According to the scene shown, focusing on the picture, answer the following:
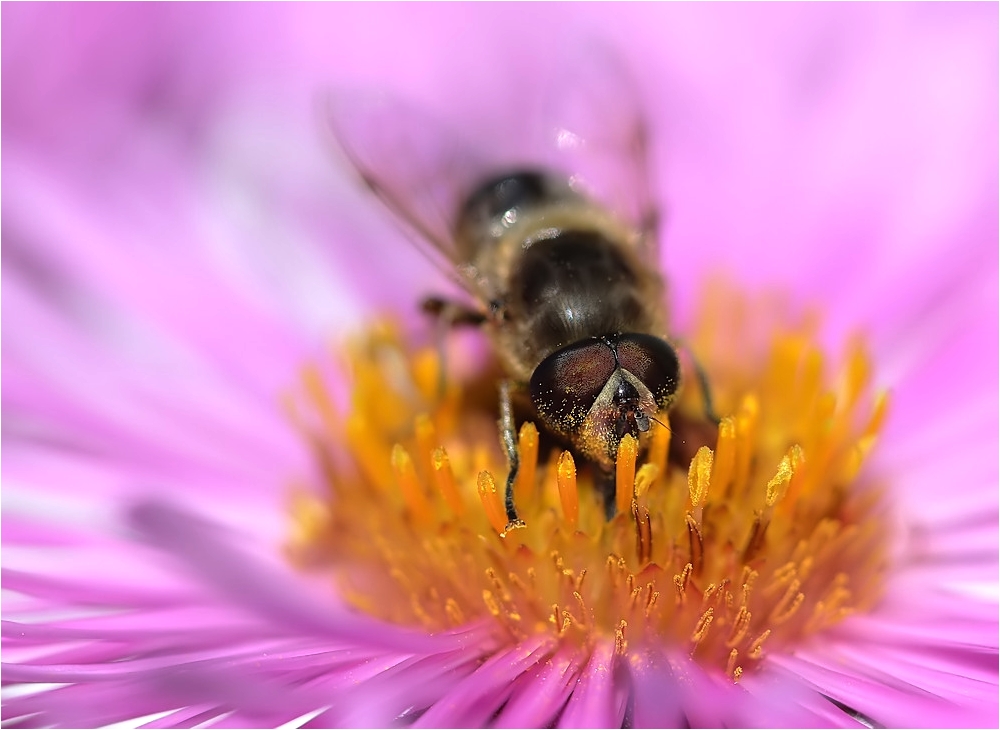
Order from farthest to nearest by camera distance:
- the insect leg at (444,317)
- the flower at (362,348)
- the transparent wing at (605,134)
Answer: the transparent wing at (605,134)
the insect leg at (444,317)
the flower at (362,348)

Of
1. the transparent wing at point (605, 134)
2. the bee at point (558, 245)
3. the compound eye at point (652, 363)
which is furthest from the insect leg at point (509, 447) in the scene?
the transparent wing at point (605, 134)

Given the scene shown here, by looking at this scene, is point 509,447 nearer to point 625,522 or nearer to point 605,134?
point 625,522

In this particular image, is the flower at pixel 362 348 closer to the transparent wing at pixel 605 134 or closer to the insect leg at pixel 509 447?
the insect leg at pixel 509 447

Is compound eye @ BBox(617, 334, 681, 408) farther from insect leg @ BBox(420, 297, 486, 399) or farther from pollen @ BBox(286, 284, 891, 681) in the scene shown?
insect leg @ BBox(420, 297, 486, 399)

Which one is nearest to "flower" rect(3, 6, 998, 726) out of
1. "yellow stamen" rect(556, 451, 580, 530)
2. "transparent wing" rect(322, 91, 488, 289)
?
"yellow stamen" rect(556, 451, 580, 530)

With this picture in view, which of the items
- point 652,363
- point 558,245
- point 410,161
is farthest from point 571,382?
point 410,161
